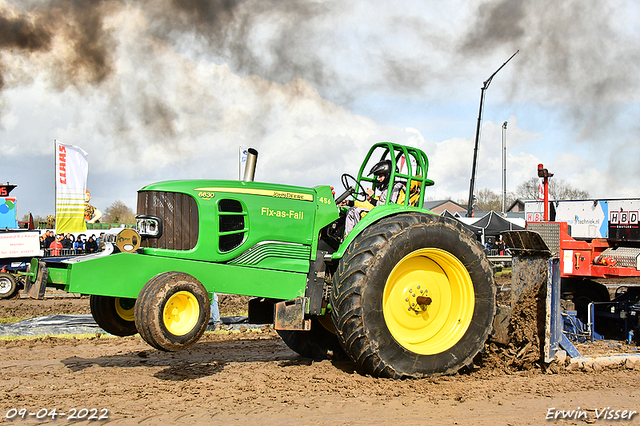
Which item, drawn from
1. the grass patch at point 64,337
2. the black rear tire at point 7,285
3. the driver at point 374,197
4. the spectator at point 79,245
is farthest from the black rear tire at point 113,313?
the spectator at point 79,245

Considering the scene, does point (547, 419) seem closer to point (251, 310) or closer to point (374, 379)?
point (374, 379)

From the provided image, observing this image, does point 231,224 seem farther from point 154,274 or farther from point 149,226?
point 154,274

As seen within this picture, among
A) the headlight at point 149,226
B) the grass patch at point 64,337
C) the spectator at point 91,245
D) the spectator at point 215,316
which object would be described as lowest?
the grass patch at point 64,337

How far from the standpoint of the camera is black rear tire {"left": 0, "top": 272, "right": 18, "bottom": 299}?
14.8 meters

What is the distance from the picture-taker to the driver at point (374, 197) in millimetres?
5695

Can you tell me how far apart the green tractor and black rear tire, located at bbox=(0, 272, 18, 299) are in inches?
455

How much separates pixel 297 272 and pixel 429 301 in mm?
1385

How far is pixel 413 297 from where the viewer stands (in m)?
5.47

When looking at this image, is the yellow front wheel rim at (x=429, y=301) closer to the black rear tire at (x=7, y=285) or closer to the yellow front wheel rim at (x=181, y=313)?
the yellow front wheel rim at (x=181, y=313)

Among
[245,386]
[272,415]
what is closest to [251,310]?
[245,386]

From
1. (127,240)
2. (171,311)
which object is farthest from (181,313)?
(127,240)

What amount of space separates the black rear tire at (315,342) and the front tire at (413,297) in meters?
1.39

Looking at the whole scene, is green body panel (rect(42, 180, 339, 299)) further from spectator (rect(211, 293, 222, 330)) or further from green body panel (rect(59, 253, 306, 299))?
spectator (rect(211, 293, 222, 330))

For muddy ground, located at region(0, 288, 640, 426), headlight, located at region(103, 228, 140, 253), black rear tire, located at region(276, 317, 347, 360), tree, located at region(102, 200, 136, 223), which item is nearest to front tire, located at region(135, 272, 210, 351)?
headlight, located at region(103, 228, 140, 253)
